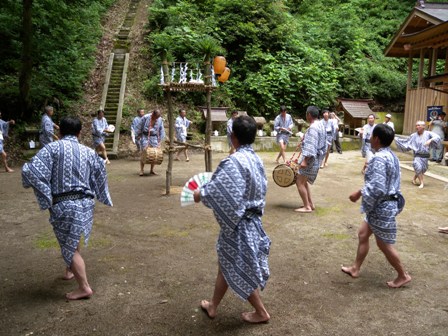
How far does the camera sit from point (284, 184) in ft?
23.6

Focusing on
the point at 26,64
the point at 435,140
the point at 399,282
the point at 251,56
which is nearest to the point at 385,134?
the point at 399,282

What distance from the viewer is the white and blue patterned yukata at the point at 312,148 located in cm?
662

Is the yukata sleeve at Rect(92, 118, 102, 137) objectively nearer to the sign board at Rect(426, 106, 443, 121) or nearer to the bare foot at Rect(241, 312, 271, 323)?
the bare foot at Rect(241, 312, 271, 323)

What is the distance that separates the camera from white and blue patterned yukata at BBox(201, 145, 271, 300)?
10.0ft

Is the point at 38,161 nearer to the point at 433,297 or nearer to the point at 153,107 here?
the point at 433,297

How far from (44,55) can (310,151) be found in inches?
508

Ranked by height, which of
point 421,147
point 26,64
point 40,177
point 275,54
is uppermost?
point 275,54

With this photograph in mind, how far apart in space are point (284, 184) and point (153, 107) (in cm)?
1076

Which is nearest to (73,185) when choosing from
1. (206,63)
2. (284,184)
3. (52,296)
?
(52,296)

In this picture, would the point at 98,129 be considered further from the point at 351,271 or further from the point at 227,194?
the point at 227,194

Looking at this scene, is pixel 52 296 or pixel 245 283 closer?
pixel 245 283

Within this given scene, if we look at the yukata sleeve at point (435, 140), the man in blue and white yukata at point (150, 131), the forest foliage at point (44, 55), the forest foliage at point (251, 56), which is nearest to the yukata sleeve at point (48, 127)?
the man in blue and white yukata at point (150, 131)

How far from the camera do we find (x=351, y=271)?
14.4ft

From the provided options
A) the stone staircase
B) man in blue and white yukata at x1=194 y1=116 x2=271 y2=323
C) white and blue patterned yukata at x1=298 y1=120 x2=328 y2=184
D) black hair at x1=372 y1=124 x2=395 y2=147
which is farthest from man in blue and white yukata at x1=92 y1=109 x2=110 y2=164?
black hair at x1=372 y1=124 x2=395 y2=147
